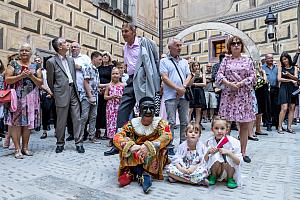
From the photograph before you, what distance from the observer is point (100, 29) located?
32.7 ft

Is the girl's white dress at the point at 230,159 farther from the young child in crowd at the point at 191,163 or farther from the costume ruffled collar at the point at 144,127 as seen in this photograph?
the costume ruffled collar at the point at 144,127

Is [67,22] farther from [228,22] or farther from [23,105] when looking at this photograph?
[228,22]

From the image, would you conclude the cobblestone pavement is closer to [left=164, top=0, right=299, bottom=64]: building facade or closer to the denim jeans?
the denim jeans

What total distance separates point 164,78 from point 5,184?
221 centimetres

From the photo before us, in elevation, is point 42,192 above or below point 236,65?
below

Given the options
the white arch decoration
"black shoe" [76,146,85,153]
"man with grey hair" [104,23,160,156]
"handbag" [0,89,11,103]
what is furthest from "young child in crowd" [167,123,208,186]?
the white arch decoration

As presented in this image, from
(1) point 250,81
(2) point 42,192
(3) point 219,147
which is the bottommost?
(2) point 42,192

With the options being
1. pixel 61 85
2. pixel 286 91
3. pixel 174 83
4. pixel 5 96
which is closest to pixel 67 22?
pixel 61 85

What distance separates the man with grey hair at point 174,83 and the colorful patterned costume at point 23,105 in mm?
1894

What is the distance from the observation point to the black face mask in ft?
9.78

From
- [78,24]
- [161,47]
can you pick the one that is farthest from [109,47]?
[161,47]

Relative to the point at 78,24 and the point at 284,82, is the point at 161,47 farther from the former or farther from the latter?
the point at 284,82

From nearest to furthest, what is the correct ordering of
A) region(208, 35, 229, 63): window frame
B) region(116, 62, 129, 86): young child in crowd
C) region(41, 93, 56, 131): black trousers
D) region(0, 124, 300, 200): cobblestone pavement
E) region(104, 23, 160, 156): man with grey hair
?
region(0, 124, 300, 200): cobblestone pavement < region(104, 23, 160, 156): man with grey hair < region(116, 62, 129, 86): young child in crowd < region(41, 93, 56, 131): black trousers < region(208, 35, 229, 63): window frame

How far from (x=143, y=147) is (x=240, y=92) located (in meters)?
1.57
